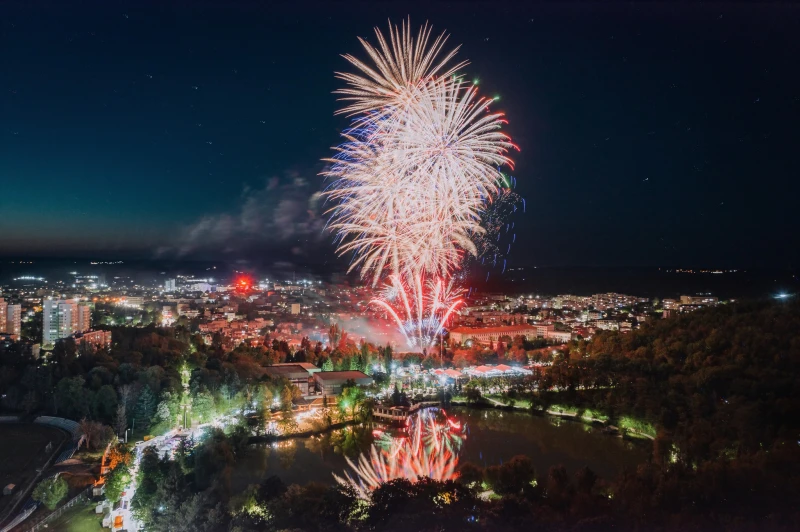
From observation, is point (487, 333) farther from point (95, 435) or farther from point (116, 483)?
point (116, 483)

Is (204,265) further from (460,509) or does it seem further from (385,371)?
(460,509)

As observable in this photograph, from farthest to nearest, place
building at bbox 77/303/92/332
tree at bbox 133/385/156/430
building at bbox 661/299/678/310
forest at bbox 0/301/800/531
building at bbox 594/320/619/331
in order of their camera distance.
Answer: building at bbox 661/299/678/310 < building at bbox 594/320/619/331 < building at bbox 77/303/92/332 < tree at bbox 133/385/156/430 < forest at bbox 0/301/800/531

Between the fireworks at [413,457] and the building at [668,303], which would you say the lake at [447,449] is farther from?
the building at [668,303]

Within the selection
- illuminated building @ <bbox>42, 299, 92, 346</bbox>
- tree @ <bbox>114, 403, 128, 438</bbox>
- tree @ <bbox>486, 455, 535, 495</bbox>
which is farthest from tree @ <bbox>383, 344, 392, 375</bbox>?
illuminated building @ <bbox>42, 299, 92, 346</bbox>

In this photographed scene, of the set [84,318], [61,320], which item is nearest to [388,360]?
[61,320]

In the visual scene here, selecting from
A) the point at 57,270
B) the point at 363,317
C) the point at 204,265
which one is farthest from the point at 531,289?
the point at 57,270

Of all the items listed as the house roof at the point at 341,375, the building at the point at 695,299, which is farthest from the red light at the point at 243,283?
the building at the point at 695,299

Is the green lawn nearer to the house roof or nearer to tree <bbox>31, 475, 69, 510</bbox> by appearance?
tree <bbox>31, 475, 69, 510</bbox>
